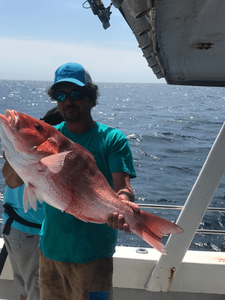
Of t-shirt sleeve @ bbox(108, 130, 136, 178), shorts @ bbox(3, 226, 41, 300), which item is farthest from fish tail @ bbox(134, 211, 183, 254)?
shorts @ bbox(3, 226, 41, 300)

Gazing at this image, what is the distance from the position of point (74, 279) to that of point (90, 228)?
1.37 feet

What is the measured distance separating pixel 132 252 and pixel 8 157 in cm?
254

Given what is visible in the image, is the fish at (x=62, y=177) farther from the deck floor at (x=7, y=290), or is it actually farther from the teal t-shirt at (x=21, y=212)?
the deck floor at (x=7, y=290)

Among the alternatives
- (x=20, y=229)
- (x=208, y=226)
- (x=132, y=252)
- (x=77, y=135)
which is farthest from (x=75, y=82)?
(x=208, y=226)

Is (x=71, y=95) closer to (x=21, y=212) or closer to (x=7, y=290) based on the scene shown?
(x=21, y=212)

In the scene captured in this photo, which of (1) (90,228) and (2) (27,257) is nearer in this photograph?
(1) (90,228)

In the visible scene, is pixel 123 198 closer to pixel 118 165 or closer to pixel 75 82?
pixel 118 165

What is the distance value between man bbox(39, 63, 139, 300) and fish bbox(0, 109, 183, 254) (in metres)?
0.32

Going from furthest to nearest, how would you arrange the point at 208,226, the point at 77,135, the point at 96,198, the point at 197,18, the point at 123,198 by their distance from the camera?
1. the point at 208,226
2. the point at 77,135
3. the point at 123,198
4. the point at 96,198
5. the point at 197,18

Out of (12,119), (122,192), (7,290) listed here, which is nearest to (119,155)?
(122,192)

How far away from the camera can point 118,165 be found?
231 cm

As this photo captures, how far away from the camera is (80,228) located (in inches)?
93.1

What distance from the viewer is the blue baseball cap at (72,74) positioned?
7.93 feet

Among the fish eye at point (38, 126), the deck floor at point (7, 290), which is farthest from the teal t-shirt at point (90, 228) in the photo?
the deck floor at point (7, 290)
